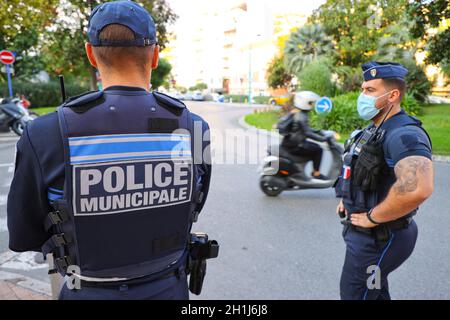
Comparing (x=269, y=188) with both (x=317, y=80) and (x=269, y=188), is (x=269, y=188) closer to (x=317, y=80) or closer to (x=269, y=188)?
(x=269, y=188)

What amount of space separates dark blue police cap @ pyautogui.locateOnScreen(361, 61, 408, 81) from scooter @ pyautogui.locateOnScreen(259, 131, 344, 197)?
341cm

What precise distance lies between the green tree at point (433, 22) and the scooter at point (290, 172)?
4981 mm

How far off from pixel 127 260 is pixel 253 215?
353 centimetres

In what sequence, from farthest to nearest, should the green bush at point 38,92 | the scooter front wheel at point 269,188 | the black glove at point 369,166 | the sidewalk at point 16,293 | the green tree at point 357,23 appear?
the green bush at point 38,92
the green tree at point 357,23
the scooter front wheel at point 269,188
the sidewalk at point 16,293
the black glove at point 369,166

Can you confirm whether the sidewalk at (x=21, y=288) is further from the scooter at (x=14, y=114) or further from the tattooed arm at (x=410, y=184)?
the scooter at (x=14, y=114)

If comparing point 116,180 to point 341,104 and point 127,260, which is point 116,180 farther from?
point 341,104

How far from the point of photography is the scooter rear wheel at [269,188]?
548 centimetres

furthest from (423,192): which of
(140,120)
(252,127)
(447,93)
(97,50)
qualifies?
(447,93)

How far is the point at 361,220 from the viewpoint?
191 centimetres

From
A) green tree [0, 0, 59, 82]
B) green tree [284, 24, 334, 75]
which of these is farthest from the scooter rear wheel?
green tree [284, 24, 334, 75]

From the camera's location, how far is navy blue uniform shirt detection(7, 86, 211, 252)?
3.83 feet

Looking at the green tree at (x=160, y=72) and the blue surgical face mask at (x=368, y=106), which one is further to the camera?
the green tree at (x=160, y=72)

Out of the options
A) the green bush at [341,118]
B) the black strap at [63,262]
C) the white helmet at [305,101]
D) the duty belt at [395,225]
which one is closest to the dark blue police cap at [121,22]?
the black strap at [63,262]

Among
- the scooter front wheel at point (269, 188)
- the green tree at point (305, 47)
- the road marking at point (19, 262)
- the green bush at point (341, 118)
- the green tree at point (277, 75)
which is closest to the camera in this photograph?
the road marking at point (19, 262)
